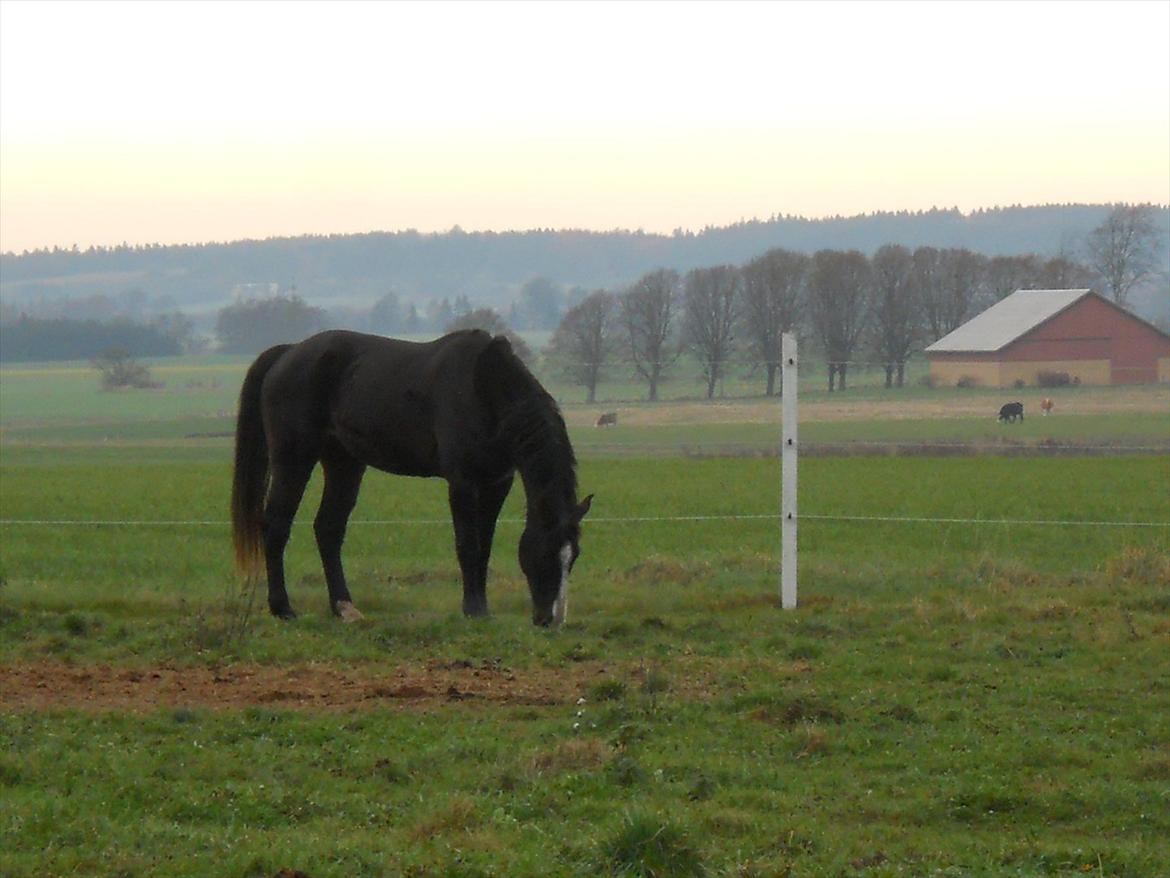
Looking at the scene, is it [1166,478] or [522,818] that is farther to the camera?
[1166,478]

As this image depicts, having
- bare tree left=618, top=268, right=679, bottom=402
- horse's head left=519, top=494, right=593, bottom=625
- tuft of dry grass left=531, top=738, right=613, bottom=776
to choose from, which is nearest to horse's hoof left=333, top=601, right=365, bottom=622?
horse's head left=519, top=494, right=593, bottom=625

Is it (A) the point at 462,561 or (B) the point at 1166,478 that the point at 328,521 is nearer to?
(A) the point at 462,561

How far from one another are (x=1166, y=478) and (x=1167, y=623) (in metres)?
16.3

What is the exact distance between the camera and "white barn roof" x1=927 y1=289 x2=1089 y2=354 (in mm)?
20453

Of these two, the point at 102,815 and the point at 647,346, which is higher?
the point at 647,346

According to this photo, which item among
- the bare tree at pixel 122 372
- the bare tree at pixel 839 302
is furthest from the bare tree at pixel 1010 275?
the bare tree at pixel 122 372

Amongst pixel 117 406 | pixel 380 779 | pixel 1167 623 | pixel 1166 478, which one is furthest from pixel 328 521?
pixel 117 406

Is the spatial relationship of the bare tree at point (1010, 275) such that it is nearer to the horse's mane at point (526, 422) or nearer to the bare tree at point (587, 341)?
the bare tree at point (587, 341)

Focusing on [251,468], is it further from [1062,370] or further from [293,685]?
[1062,370]

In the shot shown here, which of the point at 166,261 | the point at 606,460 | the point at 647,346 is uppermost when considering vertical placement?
the point at 166,261

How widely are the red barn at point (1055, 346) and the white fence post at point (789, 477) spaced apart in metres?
9.10

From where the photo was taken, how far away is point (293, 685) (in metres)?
7.54

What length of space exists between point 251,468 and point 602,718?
462 cm

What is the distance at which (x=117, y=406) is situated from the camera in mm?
43781
